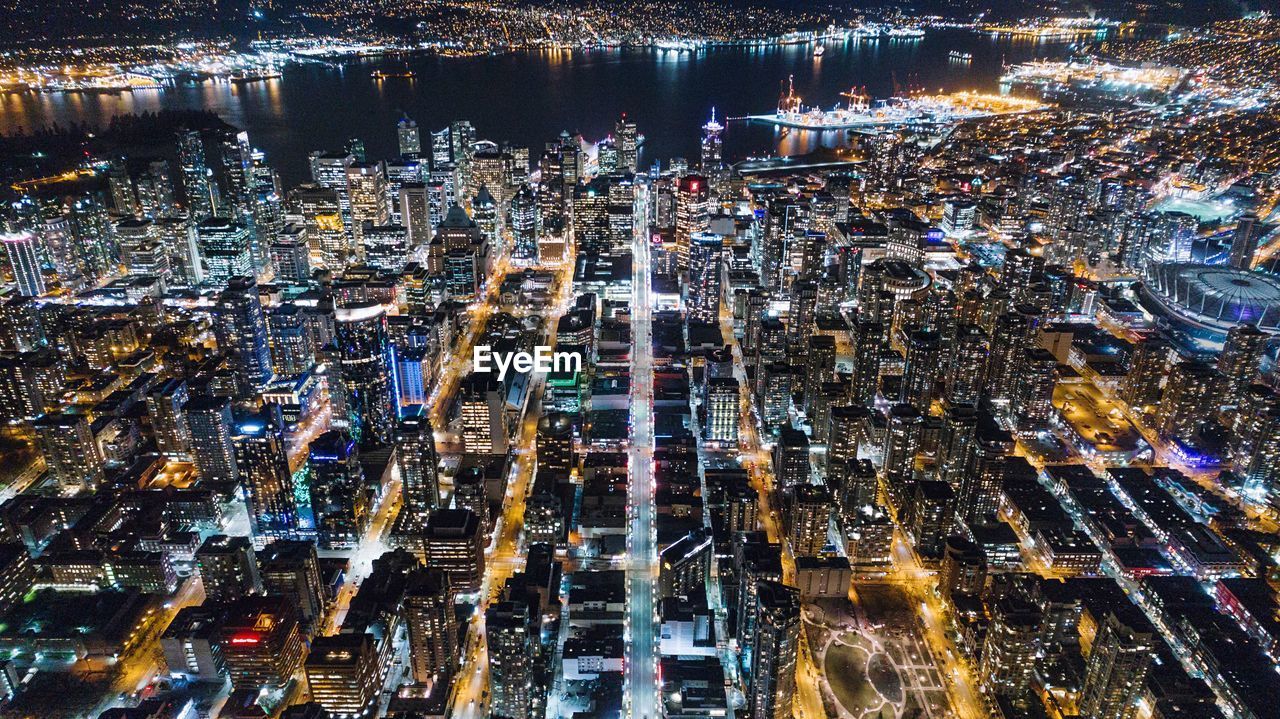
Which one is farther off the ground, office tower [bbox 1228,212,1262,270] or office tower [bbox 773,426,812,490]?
office tower [bbox 1228,212,1262,270]

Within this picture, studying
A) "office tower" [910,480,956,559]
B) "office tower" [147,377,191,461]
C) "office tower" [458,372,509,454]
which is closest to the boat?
"office tower" [147,377,191,461]

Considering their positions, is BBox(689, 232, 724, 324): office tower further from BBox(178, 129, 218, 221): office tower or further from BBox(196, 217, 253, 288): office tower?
BBox(178, 129, 218, 221): office tower

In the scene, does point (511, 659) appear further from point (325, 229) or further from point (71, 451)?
point (325, 229)

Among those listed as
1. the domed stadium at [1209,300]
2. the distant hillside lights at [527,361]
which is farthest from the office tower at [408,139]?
the domed stadium at [1209,300]

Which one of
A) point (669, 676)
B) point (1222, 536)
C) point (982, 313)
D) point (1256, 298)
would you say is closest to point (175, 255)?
point (669, 676)

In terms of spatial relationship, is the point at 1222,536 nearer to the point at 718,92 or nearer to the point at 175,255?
the point at 175,255

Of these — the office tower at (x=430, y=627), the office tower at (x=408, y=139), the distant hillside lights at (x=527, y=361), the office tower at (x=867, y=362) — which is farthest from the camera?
the office tower at (x=408, y=139)

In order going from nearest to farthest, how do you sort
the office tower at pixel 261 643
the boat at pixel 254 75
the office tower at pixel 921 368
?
the office tower at pixel 261 643, the office tower at pixel 921 368, the boat at pixel 254 75

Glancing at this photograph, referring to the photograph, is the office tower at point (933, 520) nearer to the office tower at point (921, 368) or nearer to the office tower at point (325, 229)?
the office tower at point (921, 368)
